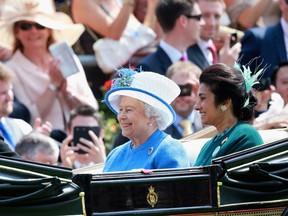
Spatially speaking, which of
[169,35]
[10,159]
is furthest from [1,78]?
[10,159]

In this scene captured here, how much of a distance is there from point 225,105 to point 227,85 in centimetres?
13

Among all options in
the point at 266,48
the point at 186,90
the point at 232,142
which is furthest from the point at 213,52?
the point at 232,142

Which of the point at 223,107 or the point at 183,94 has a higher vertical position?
the point at 223,107

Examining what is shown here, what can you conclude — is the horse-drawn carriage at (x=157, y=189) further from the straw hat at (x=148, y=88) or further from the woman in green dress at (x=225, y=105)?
the straw hat at (x=148, y=88)

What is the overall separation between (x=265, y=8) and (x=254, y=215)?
5.12 m

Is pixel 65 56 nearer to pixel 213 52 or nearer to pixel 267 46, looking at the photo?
pixel 213 52

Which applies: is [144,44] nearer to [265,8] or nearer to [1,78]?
[265,8]

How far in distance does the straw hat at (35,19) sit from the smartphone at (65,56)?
24 centimetres

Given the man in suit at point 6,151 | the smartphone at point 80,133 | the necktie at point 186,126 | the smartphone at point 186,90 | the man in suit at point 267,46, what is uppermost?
the man in suit at point 6,151

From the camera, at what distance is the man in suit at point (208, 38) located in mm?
9289

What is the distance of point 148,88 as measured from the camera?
19.9 ft

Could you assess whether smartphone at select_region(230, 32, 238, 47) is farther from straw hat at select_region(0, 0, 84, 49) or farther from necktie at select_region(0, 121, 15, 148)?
necktie at select_region(0, 121, 15, 148)

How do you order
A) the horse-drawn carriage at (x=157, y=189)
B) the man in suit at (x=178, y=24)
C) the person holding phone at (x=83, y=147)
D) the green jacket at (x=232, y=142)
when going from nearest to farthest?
the horse-drawn carriage at (x=157, y=189) < the green jacket at (x=232, y=142) < the person holding phone at (x=83, y=147) < the man in suit at (x=178, y=24)

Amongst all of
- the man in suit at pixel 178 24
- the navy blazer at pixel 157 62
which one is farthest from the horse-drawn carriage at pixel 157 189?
the man in suit at pixel 178 24
